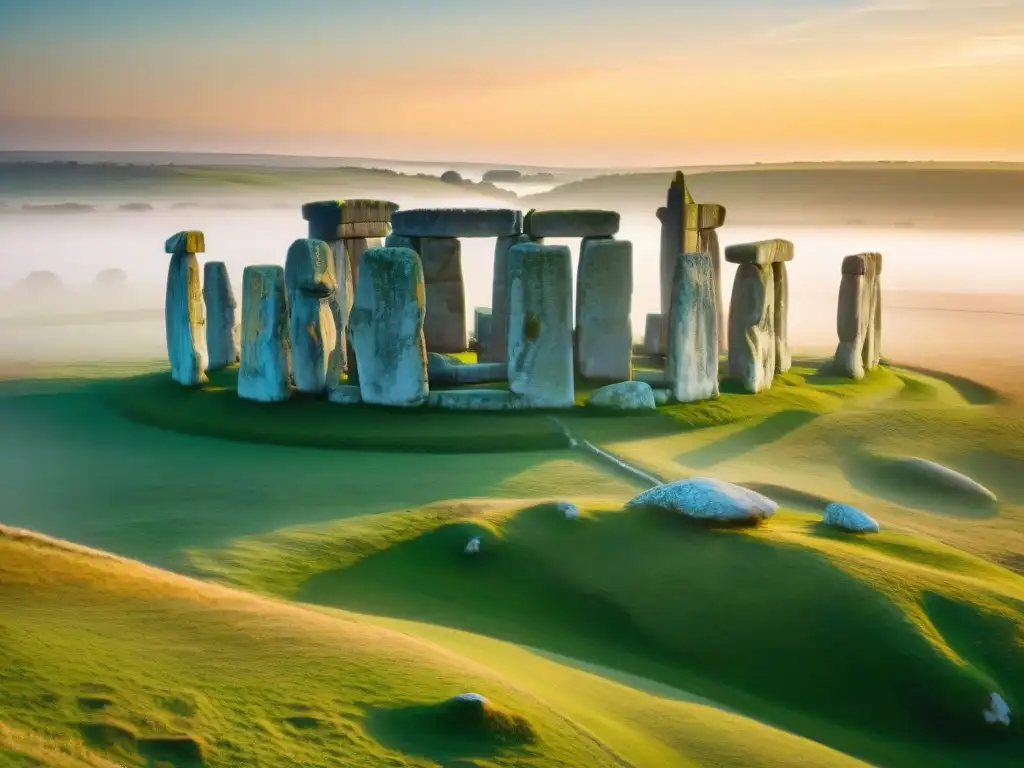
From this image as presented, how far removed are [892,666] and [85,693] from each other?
526 cm

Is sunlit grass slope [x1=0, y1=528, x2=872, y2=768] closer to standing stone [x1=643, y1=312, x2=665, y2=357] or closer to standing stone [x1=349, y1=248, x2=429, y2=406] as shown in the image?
standing stone [x1=349, y1=248, x2=429, y2=406]

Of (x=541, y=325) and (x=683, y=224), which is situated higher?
(x=683, y=224)

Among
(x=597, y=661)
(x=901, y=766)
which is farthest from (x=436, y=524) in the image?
(x=901, y=766)

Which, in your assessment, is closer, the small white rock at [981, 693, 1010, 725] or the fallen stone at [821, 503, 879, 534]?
the small white rock at [981, 693, 1010, 725]

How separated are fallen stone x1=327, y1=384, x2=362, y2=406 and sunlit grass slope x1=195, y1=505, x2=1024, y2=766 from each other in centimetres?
468

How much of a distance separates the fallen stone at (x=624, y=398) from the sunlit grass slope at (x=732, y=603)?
15.9 ft

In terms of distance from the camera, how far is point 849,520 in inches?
406

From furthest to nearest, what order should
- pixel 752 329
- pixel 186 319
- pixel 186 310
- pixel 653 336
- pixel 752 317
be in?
pixel 653 336 < pixel 752 317 < pixel 752 329 < pixel 186 319 < pixel 186 310

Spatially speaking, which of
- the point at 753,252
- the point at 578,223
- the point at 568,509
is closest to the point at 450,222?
the point at 578,223

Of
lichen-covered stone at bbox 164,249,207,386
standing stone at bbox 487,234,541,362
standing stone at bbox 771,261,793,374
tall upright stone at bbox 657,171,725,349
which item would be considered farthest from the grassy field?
standing stone at bbox 487,234,541,362

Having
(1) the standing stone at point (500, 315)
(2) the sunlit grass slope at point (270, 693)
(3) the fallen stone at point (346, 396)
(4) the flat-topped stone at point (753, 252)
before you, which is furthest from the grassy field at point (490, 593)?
(1) the standing stone at point (500, 315)

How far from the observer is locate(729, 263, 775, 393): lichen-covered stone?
655 inches

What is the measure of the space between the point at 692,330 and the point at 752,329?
1.73m

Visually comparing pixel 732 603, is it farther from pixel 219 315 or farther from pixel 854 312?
pixel 219 315
